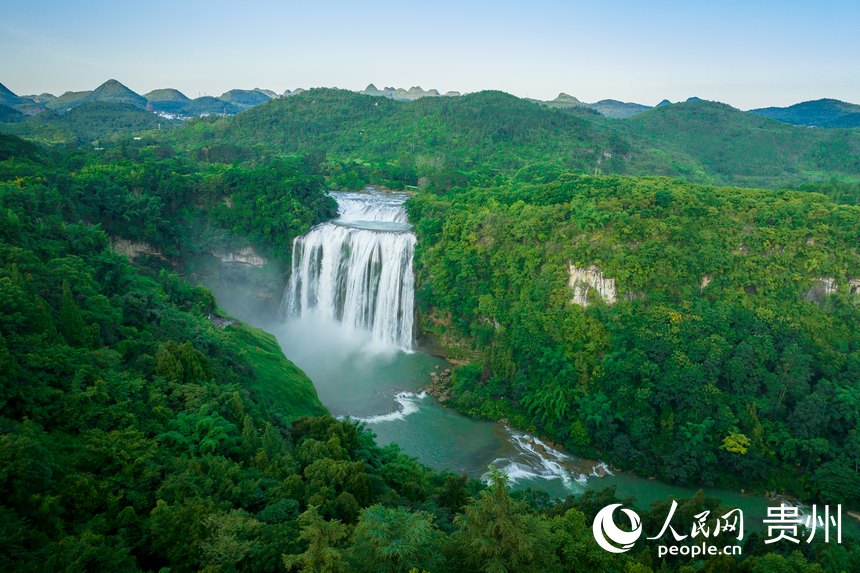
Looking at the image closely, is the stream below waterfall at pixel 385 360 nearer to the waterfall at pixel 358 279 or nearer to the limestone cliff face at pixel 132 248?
the waterfall at pixel 358 279

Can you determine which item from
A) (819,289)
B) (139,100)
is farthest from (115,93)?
(819,289)

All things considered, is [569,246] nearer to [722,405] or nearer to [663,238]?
[663,238]

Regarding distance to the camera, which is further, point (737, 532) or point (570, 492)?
point (570, 492)

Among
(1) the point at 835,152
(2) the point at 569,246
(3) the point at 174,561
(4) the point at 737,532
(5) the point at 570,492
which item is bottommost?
(5) the point at 570,492

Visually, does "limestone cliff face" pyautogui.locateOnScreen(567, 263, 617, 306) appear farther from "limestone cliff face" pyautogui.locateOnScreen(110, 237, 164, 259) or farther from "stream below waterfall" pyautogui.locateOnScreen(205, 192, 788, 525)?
"limestone cliff face" pyautogui.locateOnScreen(110, 237, 164, 259)

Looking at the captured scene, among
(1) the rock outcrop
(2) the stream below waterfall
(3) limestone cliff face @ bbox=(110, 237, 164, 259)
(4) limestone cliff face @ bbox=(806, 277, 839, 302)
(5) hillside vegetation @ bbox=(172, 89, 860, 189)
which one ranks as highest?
(5) hillside vegetation @ bbox=(172, 89, 860, 189)

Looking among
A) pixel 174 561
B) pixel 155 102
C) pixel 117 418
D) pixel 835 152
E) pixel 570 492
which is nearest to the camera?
pixel 174 561

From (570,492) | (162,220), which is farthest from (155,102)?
(570,492)

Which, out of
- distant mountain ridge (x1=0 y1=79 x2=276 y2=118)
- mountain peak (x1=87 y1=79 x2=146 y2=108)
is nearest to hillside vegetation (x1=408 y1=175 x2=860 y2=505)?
distant mountain ridge (x1=0 y1=79 x2=276 y2=118)
